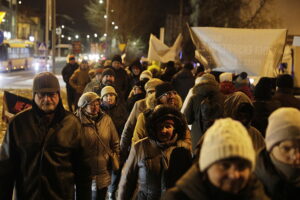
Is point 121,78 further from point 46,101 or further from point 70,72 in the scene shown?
point 46,101

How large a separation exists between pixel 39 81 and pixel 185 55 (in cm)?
3529

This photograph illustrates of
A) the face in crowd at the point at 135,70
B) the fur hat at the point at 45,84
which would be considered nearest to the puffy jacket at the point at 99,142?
the fur hat at the point at 45,84

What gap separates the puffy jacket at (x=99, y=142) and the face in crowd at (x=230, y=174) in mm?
3548

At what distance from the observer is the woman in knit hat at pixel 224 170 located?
231 cm

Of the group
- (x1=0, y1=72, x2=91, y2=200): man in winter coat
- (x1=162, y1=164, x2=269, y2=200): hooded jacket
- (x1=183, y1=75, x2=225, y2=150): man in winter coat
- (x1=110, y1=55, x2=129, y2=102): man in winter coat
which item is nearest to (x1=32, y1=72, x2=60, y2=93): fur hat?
Result: (x1=0, y1=72, x2=91, y2=200): man in winter coat

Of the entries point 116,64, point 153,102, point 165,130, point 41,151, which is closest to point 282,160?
point 165,130

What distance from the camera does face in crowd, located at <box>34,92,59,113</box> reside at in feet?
13.0

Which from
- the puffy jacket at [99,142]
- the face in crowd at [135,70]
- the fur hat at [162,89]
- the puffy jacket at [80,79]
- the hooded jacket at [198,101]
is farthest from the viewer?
the puffy jacket at [80,79]

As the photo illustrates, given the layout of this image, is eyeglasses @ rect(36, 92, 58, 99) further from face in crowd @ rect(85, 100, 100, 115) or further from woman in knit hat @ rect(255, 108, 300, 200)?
woman in knit hat @ rect(255, 108, 300, 200)

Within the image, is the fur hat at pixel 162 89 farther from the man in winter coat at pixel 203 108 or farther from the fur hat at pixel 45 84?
the fur hat at pixel 45 84

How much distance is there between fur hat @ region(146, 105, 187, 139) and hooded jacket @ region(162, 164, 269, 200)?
1.64m

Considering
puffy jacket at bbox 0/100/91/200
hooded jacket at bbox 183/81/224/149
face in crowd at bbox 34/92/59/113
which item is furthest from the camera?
hooded jacket at bbox 183/81/224/149

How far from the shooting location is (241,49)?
30.8 ft

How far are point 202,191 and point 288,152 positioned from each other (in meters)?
0.69
